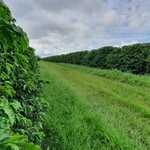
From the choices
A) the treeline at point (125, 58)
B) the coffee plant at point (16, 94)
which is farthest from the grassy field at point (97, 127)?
the treeline at point (125, 58)

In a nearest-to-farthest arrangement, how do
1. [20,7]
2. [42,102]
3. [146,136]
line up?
[20,7] < [42,102] < [146,136]

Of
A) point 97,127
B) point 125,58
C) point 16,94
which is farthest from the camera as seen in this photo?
point 125,58

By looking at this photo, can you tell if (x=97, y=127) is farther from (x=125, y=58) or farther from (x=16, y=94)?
(x=125, y=58)

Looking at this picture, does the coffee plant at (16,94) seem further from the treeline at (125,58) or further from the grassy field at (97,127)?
the treeline at (125,58)

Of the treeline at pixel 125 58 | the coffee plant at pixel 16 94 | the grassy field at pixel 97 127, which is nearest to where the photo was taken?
the coffee plant at pixel 16 94

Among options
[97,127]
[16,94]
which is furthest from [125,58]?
[16,94]

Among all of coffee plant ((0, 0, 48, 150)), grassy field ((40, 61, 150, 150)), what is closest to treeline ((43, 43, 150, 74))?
grassy field ((40, 61, 150, 150))

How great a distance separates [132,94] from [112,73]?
249 inches

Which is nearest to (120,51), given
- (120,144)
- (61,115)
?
(61,115)

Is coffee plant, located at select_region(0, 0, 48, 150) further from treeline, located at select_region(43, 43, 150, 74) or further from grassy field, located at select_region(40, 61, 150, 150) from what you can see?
treeline, located at select_region(43, 43, 150, 74)

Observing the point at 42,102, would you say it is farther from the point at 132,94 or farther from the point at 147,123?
the point at 132,94

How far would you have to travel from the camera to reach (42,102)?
9.81ft

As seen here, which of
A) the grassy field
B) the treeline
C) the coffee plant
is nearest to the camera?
the coffee plant

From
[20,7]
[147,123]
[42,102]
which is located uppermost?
[20,7]
